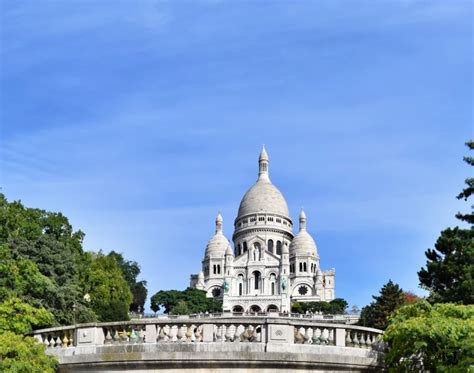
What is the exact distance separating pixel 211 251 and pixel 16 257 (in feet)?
403

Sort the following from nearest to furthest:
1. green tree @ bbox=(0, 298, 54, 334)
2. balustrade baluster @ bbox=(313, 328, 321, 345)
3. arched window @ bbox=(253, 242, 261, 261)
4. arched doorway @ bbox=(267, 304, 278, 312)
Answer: balustrade baluster @ bbox=(313, 328, 321, 345), green tree @ bbox=(0, 298, 54, 334), arched doorway @ bbox=(267, 304, 278, 312), arched window @ bbox=(253, 242, 261, 261)

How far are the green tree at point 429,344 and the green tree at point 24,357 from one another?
7.57 m

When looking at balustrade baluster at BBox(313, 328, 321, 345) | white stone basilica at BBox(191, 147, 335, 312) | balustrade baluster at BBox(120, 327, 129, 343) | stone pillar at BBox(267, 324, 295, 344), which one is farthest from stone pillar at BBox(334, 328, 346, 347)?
white stone basilica at BBox(191, 147, 335, 312)

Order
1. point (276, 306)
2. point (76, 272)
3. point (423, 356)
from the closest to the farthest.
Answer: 1. point (423, 356)
2. point (76, 272)
3. point (276, 306)

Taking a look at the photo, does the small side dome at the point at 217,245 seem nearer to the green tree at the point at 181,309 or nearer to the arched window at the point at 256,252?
the arched window at the point at 256,252

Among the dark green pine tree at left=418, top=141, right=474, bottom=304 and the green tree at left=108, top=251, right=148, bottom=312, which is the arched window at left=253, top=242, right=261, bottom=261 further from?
the dark green pine tree at left=418, top=141, right=474, bottom=304

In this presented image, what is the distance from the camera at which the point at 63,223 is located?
5506 centimetres

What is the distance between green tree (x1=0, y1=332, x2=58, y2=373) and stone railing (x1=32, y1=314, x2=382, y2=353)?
0.42 metres

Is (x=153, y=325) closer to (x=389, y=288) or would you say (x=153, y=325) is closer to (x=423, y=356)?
(x=423, y=356)

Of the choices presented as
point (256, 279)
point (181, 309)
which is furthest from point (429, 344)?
point (256, 279)

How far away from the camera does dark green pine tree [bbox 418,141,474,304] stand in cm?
3616

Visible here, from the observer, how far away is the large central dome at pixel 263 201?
168150mm

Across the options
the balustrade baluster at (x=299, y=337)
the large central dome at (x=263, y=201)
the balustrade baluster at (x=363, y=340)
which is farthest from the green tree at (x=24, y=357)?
the large central dome at (x=263, y=201)

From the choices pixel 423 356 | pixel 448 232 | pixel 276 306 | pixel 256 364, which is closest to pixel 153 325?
pixel 256 364
